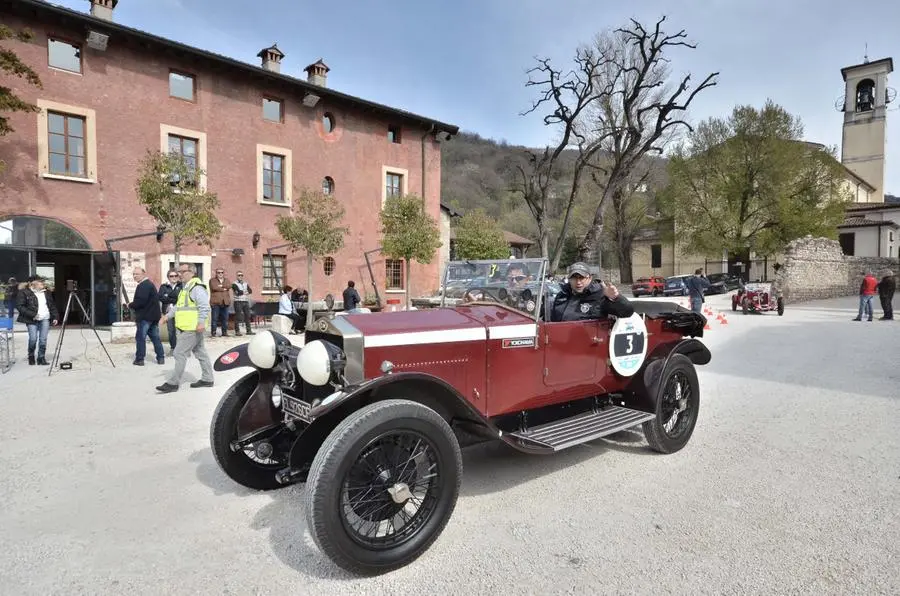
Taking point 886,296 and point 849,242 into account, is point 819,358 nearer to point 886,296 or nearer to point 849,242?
point 886,296

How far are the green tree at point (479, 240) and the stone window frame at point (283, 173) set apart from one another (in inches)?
672

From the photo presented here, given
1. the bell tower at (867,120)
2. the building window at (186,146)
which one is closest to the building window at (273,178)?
the building window at (186,146)

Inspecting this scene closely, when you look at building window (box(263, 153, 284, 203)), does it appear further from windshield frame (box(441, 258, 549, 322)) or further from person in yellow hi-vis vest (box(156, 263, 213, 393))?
windshield frame (box(441, 258, 549, 322))

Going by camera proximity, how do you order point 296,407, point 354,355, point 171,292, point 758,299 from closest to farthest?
1. point 354,355
2. point 296,407
3. point 171,292
4. point 758,299

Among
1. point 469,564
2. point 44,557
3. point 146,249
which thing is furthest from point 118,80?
point 469,564

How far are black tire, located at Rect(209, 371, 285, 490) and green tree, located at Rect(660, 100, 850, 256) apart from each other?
3489 centimetres

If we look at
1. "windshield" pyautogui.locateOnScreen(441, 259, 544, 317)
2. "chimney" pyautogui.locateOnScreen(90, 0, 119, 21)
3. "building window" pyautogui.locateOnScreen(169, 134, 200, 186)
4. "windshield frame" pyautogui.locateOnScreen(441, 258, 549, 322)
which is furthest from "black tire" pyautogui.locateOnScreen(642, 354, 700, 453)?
"chimney" pyautogui.locateOnScreen(90, 0, 119, 21)

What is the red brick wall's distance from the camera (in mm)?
14680

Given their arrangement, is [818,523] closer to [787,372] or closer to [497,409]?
[497,409]

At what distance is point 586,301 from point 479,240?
31.8 m

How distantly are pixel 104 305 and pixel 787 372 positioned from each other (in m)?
17.1

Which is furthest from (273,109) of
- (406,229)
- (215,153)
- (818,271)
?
(818,271)

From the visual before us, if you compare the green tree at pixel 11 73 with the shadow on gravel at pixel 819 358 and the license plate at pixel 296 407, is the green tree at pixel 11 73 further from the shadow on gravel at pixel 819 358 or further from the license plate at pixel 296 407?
the shadow on gravel at pixel 819 358

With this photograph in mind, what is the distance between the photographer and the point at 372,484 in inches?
108
